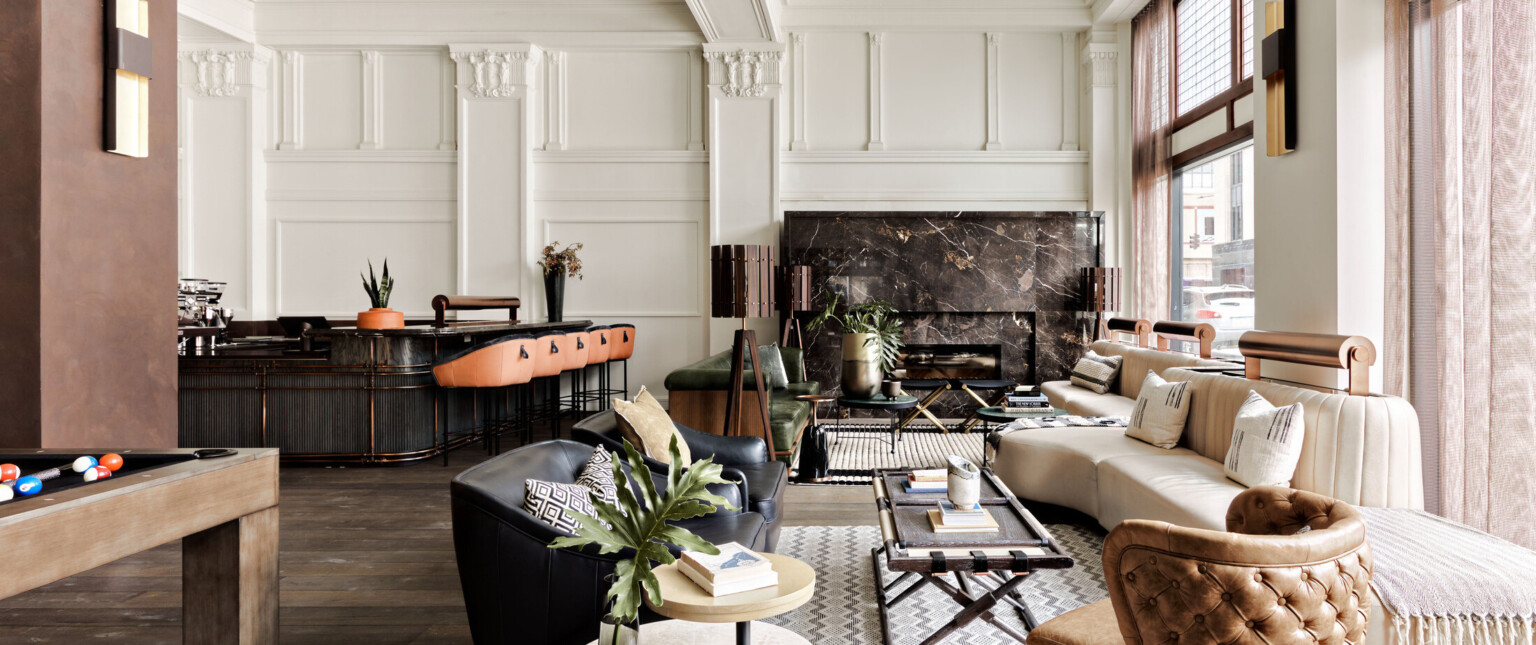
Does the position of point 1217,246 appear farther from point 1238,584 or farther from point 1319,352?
point 1238,584

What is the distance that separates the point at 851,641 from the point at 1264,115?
3892 mm

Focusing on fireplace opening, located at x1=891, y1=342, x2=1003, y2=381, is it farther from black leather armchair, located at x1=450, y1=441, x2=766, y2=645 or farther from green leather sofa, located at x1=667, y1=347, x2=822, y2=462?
black leather armchair, located at x1=450, y1=441, x2=766, y2=645

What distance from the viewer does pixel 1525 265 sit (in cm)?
288

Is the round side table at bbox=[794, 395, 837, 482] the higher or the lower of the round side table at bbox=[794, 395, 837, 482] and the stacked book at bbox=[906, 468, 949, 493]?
the lower

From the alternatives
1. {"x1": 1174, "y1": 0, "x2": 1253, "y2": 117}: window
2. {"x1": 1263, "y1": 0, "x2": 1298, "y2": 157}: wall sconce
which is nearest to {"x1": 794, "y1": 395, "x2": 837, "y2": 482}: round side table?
{"x1": 1263, "y1": 0, "x2": 1298, "y2": 157}: wall sconce

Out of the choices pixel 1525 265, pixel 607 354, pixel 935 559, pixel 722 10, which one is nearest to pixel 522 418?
pixel 607 354

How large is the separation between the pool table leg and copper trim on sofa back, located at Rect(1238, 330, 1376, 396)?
4047 millimetres

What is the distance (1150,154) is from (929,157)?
2.16 metres

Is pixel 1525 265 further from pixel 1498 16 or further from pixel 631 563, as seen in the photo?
pixel 631 563

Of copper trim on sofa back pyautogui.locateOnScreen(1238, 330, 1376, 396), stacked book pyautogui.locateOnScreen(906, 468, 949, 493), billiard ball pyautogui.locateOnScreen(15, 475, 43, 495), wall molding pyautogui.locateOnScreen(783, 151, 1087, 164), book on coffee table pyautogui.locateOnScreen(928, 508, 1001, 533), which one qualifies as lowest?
book on coffee table pyautogui.locateOnScreen(928, 508, 1001, 533)

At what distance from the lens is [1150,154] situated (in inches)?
286

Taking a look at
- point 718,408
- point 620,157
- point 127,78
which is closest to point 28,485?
point 127,78

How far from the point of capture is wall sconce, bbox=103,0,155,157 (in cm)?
294

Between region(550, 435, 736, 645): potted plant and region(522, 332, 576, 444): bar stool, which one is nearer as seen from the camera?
region(550, 435, 736, 645): potted plant
